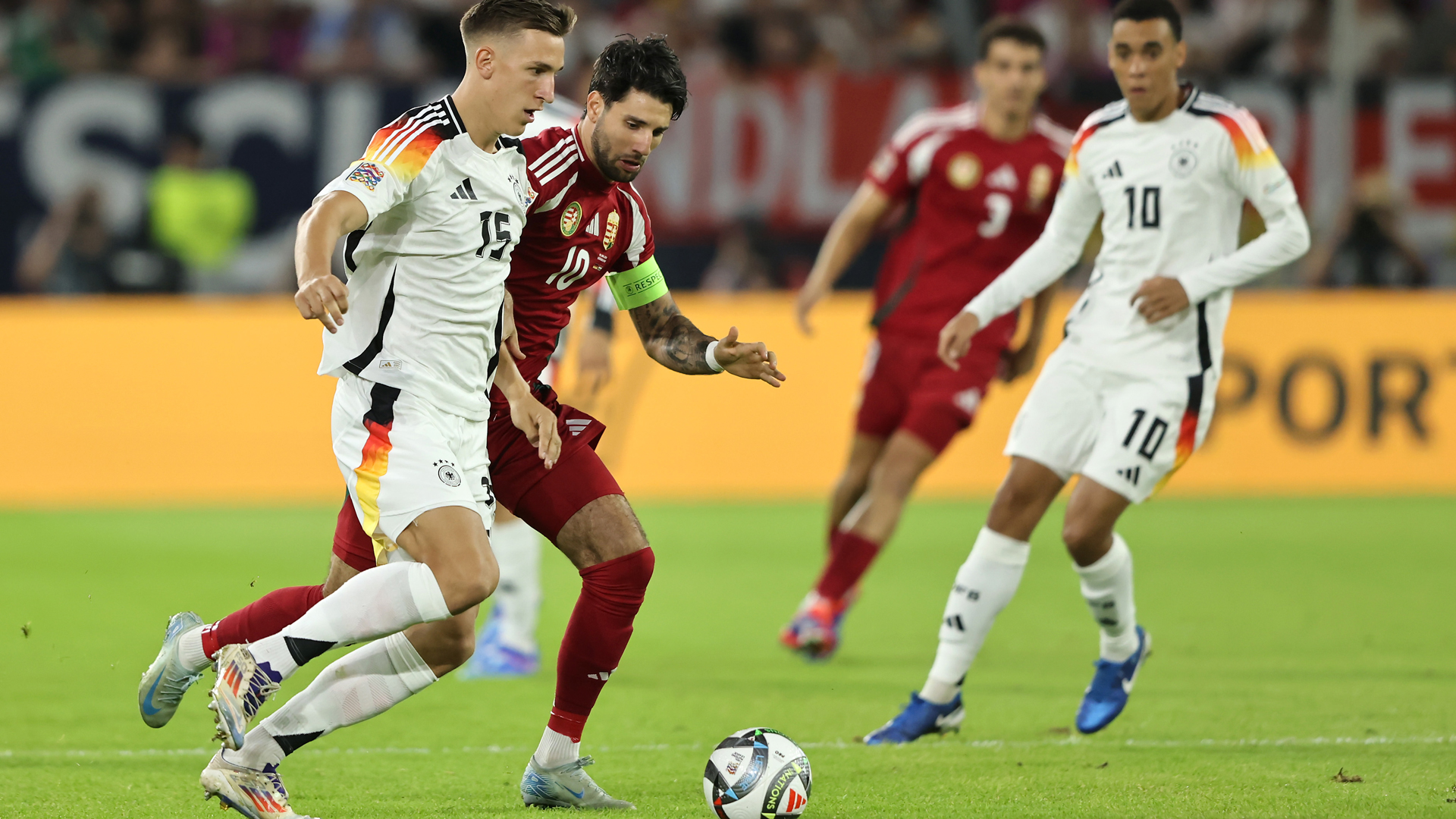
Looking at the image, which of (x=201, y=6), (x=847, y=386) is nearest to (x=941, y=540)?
(x=847, y=386)

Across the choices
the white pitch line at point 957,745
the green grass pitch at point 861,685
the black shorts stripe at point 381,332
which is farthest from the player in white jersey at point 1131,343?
the black shorts stripe at point 381,332

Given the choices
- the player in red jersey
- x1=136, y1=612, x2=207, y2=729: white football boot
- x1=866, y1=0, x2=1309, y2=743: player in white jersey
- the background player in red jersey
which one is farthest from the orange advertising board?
x1=136, y1=612, x2=207, y2=729: white football boot

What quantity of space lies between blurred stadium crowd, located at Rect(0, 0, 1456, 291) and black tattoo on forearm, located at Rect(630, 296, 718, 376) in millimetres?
9303

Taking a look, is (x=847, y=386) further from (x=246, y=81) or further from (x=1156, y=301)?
(x=1156, y=301)

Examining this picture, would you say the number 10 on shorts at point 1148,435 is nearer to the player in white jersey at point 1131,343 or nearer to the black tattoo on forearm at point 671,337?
the player in white jersey at point 1131,343

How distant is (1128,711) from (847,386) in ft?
21.1

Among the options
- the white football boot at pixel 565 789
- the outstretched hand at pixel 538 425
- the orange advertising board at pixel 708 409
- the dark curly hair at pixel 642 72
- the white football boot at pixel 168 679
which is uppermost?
the dark curly hair at pixel 642 72

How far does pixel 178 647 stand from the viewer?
15.5ft

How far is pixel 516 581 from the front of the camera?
700 centimetres

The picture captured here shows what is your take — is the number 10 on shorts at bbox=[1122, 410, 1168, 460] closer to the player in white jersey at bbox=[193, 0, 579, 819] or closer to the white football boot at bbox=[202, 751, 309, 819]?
the player in white jersey at bbox=[193, 0, 579, 819]

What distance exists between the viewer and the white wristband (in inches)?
191

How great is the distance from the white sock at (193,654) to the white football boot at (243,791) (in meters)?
0.43

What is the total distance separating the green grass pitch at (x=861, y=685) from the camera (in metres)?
4.92

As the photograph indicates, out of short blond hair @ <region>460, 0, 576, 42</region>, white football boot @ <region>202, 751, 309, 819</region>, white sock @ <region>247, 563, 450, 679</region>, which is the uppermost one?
short blond hair @ <region>460, 0, 576, 42</region>
